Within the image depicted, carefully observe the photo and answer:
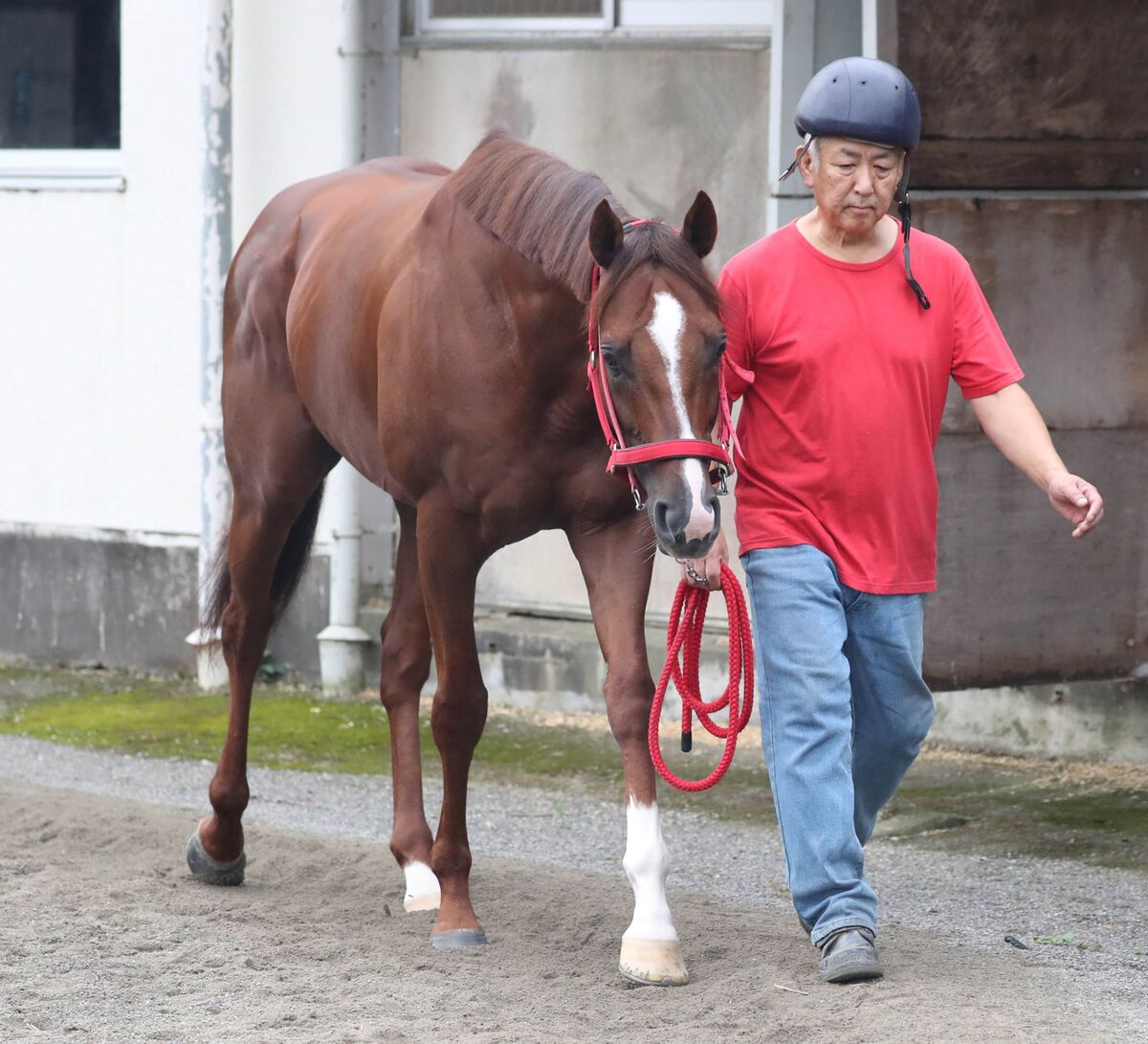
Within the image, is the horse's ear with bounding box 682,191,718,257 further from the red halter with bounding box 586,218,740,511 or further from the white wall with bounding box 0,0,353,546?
the white wall with bounding box 0,0,353,546

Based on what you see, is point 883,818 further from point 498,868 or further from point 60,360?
point 60,360

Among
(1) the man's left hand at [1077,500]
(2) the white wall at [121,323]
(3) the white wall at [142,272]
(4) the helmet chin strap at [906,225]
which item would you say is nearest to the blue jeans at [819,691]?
(1) the man's left hand at [1077,500]

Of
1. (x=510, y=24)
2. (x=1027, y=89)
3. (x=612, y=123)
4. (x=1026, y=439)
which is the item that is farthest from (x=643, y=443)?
(x=510, y=24)

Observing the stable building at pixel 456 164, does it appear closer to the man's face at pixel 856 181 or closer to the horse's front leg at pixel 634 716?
the man's face at pixel 856 181

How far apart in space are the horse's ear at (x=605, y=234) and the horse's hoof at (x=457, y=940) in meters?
1.67

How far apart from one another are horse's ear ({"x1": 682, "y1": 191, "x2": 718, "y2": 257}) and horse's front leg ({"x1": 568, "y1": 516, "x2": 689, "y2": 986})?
2.35 ft

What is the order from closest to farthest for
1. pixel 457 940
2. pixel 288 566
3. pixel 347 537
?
pixel 457 940 → pixel 288 566 → pixel 347 537

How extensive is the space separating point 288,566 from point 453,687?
1.35 m

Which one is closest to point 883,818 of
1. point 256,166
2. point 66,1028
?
point 66,1028

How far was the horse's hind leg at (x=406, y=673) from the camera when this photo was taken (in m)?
5.24

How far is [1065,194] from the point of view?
607cm

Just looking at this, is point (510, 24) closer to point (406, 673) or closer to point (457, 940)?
point (406, 673)

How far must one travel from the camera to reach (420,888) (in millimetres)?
5000

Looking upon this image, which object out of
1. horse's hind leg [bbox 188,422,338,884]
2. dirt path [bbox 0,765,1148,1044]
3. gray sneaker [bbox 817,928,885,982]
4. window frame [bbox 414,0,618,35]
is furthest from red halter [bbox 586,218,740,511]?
window frame [bbox 414,0,618,35]
